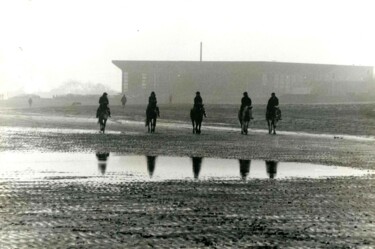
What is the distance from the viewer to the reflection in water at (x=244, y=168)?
13.8 metres

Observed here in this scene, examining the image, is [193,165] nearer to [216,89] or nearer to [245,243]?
[245,243]

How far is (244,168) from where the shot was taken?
15164mm

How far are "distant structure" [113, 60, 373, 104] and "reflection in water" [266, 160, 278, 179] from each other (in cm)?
7687

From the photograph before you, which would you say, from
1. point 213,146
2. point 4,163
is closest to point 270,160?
point 213,146

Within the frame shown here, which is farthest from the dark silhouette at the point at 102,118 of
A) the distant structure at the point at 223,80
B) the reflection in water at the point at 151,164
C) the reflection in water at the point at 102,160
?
the distant structure at the point at 223,80

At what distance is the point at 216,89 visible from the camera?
319ft

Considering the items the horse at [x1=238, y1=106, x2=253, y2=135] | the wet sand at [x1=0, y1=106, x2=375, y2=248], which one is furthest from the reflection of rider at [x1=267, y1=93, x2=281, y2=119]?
the wet sand at [x1=0, y1=106, x2=375, y2=248]

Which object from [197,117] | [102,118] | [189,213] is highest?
[197,117]

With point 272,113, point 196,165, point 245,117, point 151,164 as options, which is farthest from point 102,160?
point 272,113

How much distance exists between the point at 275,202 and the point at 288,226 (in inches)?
78.6

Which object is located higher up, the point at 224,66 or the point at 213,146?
the point at 224,66

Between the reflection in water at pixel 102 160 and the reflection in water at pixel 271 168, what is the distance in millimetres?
3476

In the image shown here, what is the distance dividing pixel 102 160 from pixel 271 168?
422 cm

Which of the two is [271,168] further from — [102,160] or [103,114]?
[103,114]
